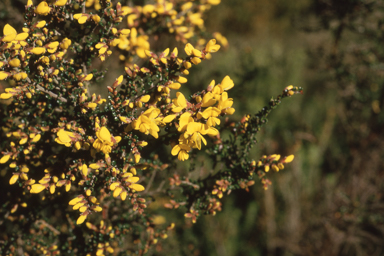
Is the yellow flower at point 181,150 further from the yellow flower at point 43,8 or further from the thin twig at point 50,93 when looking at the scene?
the yellow flower at point 43,8

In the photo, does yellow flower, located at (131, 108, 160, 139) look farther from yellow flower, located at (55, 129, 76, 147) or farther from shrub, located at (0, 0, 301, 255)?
yellow flower, located at (55, 129, 76, 147)

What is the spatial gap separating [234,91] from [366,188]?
1.93m

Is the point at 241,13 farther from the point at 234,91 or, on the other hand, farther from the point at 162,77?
the point at 162,77

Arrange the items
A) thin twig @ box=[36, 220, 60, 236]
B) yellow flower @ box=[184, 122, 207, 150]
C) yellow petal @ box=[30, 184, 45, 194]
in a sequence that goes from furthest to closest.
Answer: thin twig @ box=[36, 220, 60, 236]
yellow petal @ box=[30, 184, 45, 194]
yellow flower @ box=[184, 122, 207, 150]

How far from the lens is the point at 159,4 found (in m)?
1.98

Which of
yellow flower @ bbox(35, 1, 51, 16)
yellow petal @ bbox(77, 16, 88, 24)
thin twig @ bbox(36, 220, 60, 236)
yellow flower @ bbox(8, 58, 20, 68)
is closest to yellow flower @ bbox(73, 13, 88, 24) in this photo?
yellow petal @ bbox(77, 16, 88, 24)

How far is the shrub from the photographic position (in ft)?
3.96

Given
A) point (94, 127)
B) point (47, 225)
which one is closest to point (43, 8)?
point (94, 127)

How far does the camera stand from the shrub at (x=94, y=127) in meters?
1.21

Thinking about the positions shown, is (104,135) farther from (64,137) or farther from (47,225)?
(47,225)

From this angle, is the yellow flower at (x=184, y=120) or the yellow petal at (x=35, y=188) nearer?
the yellow flower at (x=184, y=120)

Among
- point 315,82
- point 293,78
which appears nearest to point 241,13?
point 315,82

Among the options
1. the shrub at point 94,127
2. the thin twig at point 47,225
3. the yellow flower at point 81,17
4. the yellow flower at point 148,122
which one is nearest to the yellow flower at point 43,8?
the shrub at point 94,127

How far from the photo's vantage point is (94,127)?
4.51 ft
